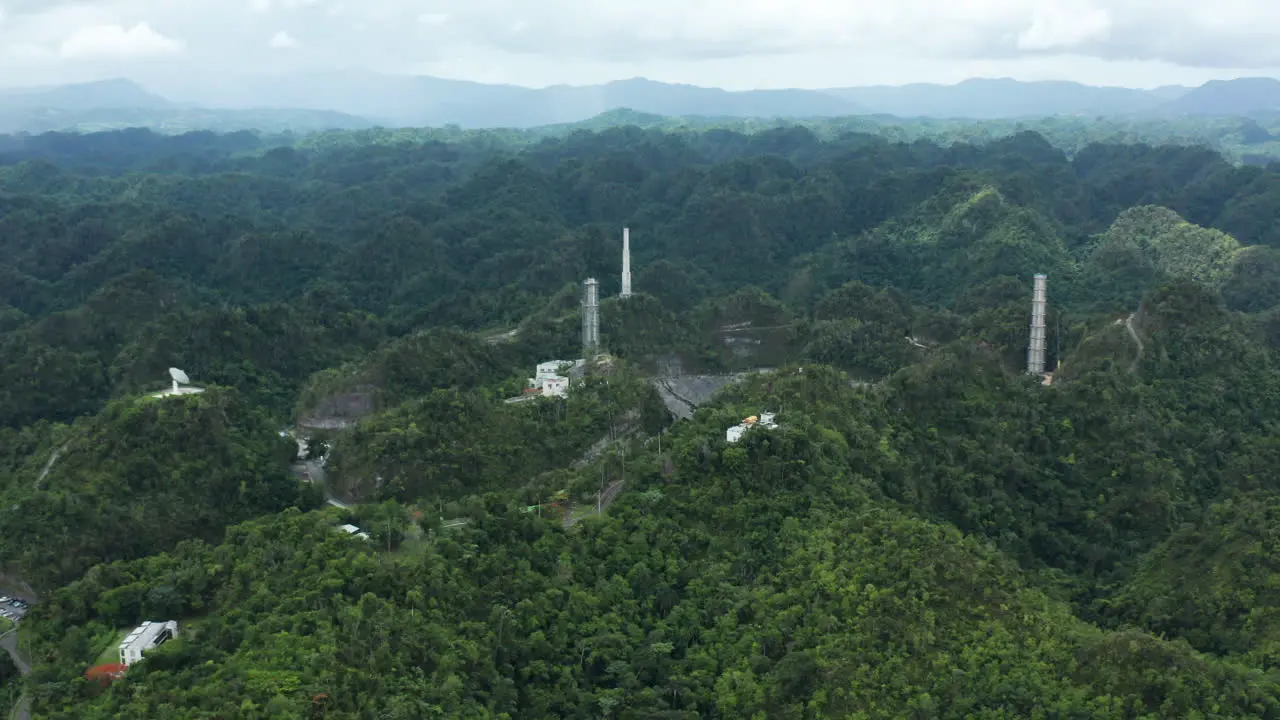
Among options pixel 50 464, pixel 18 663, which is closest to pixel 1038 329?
pixel 50 464

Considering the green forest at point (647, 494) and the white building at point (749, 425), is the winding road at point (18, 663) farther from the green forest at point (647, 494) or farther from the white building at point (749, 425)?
the white building at point (749, 425)

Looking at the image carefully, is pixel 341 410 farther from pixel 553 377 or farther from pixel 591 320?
pixel 591 320

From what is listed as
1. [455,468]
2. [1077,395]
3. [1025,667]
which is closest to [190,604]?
[455,468]

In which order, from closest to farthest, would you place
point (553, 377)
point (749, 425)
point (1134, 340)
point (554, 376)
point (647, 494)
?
point (647, 494)
point (749, 425)
point (553, 377)
point (554, 376)
point (1134, 340)

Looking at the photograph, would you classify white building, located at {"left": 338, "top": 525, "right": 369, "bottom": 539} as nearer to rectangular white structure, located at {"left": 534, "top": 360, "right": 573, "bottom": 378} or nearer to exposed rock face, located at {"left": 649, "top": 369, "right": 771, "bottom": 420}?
exposed rock face, located at {"left": 649, "top": 369, "right": 771, "bottom": 420}

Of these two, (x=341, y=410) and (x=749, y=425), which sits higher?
(x=749, y=425)

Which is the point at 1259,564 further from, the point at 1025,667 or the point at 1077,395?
the point at 1077,395
